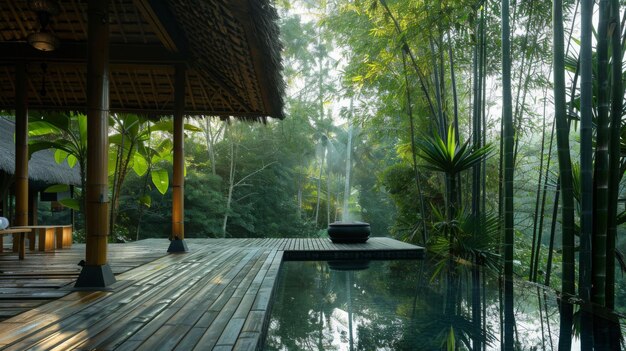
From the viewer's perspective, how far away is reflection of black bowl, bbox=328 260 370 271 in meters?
4.88

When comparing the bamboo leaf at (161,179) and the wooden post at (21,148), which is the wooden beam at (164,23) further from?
the bamboo leaf at (161,179)

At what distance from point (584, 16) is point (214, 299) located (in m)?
2.80

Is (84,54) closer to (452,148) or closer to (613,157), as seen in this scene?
(452,148)

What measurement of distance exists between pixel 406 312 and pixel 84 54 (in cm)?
410

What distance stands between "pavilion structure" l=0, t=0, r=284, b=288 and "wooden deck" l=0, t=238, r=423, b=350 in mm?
355

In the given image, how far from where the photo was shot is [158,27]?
3.95m

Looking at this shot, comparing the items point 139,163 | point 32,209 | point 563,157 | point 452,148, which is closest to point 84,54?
point 452,148

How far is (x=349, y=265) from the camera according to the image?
5133mm

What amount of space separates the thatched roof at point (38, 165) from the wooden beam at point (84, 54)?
2.95 metres

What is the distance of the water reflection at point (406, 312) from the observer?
2273 millimetres

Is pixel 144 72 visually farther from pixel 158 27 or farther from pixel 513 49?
pixel 513 49

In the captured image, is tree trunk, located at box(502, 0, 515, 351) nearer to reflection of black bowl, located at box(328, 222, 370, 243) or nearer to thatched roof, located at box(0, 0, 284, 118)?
thatched roof, located at box(0, 0, 284, 118)

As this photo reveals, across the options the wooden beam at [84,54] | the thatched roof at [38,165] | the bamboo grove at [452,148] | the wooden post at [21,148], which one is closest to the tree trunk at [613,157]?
the bamboo grove at [452,148]

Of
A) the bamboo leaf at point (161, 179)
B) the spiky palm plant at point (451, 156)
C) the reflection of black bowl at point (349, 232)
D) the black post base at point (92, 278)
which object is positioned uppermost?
the spiky palm plant at point (451, 156)
